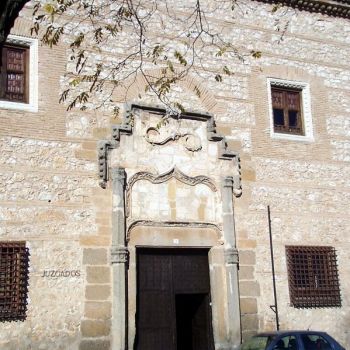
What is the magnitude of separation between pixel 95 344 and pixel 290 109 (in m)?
7.60

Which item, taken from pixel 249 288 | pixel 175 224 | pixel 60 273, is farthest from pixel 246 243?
pixel 60 273

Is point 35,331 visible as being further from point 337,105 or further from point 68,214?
point 337,105

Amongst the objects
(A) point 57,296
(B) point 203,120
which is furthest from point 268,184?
(A) point 57,296

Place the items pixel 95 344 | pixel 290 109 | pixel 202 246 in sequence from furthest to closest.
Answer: pixel 290 109
pixel 202 246
pixel 95 344

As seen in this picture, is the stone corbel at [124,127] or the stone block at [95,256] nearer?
the stone block at [95,256]

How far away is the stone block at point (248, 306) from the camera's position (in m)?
12.0

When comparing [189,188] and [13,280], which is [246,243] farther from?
[13,280]

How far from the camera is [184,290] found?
39.0 feet

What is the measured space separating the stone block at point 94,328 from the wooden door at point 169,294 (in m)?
0.77

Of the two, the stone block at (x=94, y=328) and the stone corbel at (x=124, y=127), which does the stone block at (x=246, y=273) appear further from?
the stone corbel at (x=124, y=127)

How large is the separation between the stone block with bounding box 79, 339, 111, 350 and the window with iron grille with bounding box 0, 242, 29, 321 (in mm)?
1236

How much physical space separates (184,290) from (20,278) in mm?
3522

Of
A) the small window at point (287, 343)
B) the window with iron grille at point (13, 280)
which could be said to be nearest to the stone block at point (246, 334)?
the small window at point (287, 343)

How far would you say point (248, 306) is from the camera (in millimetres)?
12062
